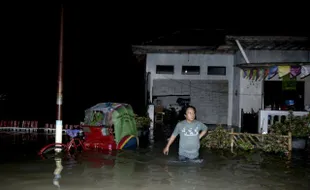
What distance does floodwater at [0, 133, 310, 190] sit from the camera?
291 inches

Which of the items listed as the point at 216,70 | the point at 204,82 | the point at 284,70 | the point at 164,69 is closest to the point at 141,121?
the point at 164,69

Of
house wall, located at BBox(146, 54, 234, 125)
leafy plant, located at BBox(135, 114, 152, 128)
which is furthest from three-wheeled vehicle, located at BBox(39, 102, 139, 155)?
house wall, located at BBox(146, 54, 234, 125)

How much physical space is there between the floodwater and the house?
8.21 metres

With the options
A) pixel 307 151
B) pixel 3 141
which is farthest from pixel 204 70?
pixel 3 141

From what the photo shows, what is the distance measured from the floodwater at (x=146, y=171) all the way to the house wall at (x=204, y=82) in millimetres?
10141

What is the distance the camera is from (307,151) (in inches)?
501

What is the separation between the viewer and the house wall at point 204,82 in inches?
866

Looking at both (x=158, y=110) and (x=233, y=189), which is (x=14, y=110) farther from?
(x=233, y=189)

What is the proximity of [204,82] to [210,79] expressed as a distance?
0.50m

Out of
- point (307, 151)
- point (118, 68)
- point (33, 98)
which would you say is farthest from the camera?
point (118, 68)

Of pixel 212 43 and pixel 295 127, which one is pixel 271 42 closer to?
pixel 212 43

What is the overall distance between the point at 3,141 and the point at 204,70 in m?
13.0

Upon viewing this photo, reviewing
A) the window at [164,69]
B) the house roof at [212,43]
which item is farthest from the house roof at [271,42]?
the window at [164,69]

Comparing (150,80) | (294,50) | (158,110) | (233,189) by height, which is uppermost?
(294,50)
